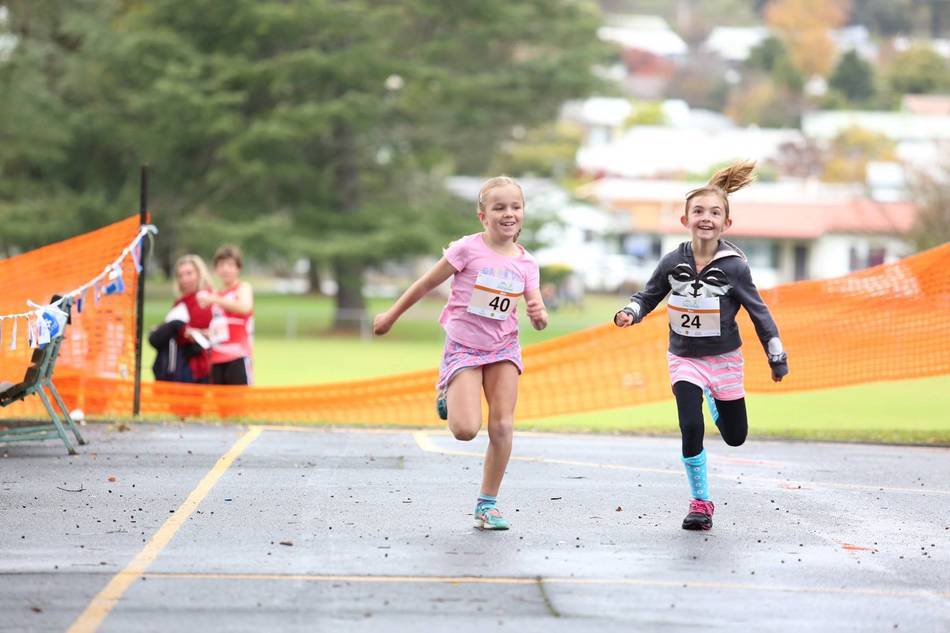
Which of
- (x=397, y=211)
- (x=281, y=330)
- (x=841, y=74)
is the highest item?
(x=841, y=74)

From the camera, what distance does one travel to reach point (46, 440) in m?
11.9

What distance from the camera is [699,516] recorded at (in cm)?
823

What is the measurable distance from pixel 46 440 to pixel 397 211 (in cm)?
3590

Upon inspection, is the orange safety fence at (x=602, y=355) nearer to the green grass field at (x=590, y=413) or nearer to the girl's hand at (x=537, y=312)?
the green grass field at (x=590, y=413)

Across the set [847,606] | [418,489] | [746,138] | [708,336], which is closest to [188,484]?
[418,489]

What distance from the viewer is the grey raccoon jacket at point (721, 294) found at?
863 cm

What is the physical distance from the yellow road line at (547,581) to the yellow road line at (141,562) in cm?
17

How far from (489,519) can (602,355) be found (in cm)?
812

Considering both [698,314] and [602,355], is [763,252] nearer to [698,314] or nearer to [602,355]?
[602,355]

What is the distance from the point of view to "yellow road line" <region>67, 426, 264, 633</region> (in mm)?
5844

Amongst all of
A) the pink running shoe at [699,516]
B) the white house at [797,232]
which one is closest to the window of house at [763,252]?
the white house at [797,232]

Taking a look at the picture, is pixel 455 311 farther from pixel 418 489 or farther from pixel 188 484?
pixel 188 484

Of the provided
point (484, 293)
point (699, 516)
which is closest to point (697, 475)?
point (699, 516)

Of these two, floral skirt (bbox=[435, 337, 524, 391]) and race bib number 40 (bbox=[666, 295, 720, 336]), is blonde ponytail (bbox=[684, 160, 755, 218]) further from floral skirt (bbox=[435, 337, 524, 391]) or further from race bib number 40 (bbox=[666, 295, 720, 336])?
floral skirt (bbox=[435, 337, 524, 391])
